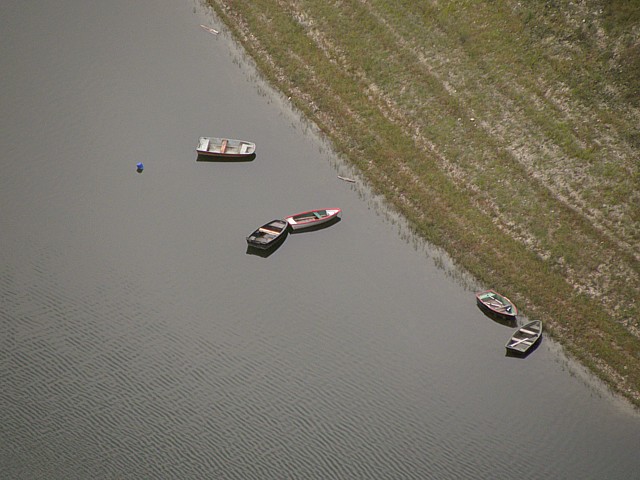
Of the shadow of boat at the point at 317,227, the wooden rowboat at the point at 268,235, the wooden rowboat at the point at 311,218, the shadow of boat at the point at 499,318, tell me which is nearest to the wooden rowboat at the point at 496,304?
the shadow of boat at the point at 499,318

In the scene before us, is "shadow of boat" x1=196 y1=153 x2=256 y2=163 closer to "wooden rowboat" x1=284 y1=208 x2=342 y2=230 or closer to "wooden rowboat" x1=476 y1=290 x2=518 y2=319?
"wooden rowboat" x1=284 y1=208 x2=342 y2=230

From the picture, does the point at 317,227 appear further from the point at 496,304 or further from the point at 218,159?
the point at 496,304

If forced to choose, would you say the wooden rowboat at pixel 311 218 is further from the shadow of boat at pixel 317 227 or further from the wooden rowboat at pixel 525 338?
the wooden rowboat at pixel 525 338

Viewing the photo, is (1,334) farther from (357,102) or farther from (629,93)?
(629,93)

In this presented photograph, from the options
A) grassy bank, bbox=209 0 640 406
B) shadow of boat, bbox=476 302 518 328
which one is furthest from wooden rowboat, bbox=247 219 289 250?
shadow of boat, bbox=476 302 518 328

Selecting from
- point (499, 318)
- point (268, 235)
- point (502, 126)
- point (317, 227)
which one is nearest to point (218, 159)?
point (268, 235)

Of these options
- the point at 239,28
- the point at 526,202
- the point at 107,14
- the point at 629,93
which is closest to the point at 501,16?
the point at 629,93

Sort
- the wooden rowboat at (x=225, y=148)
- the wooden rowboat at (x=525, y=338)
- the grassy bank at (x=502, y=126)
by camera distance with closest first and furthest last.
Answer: the wooden rowboat at (x=525, y=338)
the grassy bank at (x=502, y=126)
the wooden rowboat at (x=225, y=148)

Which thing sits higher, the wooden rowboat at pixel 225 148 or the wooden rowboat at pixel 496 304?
the wooden rowboat at pixel 225 148
